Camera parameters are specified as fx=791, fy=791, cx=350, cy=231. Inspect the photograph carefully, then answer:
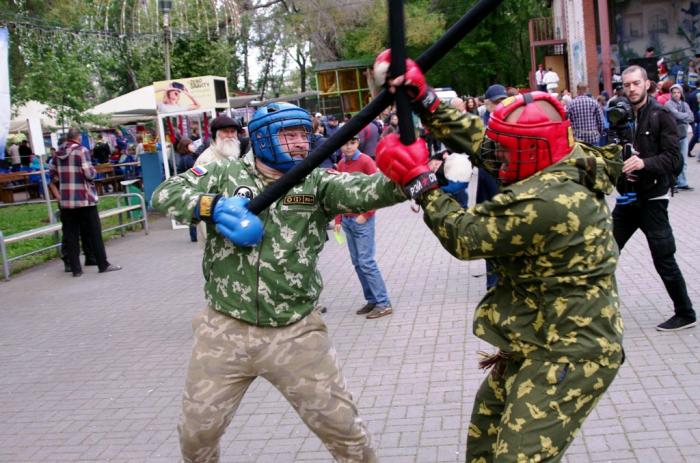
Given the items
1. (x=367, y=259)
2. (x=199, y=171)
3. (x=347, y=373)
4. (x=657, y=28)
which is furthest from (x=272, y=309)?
(x=657, y=28)

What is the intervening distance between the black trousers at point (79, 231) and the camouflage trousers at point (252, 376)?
28.0 ft

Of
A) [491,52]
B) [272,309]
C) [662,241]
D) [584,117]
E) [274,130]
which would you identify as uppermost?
[491,52]

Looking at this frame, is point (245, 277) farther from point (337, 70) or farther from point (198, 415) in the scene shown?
point (337, 70)

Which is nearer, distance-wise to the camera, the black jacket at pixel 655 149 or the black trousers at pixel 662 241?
the black jacket at pixel 655 149

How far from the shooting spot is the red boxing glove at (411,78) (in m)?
2.87

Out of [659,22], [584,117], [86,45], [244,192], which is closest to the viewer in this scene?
[244,192]

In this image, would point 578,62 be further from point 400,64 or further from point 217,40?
point 400,64

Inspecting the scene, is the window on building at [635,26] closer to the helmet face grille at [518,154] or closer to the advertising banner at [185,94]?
the advertising banner at [185,94]

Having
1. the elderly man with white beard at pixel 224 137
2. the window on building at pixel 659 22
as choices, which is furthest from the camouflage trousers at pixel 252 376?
the window on building at pixel 659 22

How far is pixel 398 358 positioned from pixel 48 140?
28.2 meters

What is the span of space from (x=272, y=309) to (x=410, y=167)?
3.18 ft

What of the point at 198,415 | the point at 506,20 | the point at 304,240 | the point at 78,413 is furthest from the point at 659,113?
the point at 506,20

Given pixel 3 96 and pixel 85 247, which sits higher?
pixel 3 96

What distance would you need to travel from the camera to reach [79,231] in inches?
466
